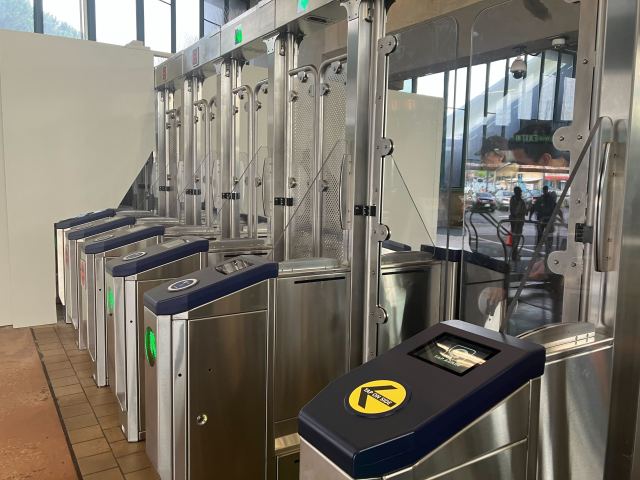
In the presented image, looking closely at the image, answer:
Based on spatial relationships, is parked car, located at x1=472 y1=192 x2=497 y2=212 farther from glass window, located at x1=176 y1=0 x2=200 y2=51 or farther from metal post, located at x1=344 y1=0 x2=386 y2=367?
glass window, located at x1=176 y1=0 x2=200 y2=51

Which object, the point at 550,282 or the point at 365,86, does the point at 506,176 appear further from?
the point at 365,86

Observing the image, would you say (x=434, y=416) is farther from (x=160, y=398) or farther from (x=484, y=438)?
(x=160, y=398)

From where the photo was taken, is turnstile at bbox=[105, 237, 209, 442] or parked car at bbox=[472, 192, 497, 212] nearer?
parked car at bbox=[472, 192, 497, 212]

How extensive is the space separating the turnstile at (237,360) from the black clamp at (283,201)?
0.69 metres

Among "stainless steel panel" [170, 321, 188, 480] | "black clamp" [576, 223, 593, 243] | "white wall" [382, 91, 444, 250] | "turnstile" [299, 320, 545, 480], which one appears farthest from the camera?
"white wall" [382, 91, 444, 250]

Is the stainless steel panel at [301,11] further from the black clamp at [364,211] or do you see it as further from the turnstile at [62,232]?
the turnstile at [62,232]

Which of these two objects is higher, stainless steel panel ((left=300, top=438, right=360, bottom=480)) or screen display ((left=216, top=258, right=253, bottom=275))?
screen display ((left=216, top=258, right=253, bottom=275))

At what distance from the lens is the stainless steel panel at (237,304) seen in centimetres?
218

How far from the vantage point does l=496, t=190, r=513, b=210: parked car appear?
2105 millimetres

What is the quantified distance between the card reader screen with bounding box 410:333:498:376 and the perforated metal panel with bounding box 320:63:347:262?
1308 mm

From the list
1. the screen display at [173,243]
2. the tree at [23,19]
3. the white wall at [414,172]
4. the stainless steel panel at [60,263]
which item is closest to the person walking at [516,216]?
the white wall at [414,172]

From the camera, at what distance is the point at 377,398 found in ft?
4.11

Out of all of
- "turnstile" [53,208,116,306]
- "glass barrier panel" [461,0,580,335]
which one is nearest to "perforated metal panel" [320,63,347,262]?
"glass barrier panel" [461,0,580,335]

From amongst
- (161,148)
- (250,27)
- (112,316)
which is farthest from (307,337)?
Result: (161,148)
